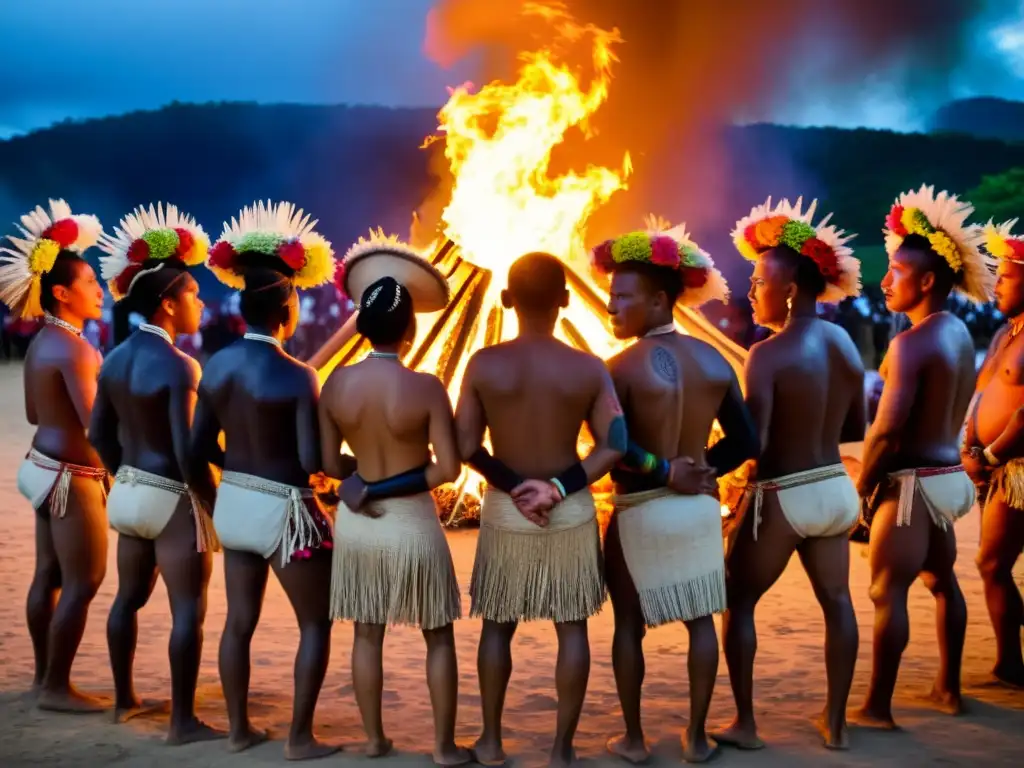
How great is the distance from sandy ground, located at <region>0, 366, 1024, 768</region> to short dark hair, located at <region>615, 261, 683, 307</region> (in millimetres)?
1791

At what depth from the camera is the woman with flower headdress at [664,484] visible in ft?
14.6

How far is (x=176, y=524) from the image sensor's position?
477cm

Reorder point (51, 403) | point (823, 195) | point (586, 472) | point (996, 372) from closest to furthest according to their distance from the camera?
point (586, 472) < point (51, 403) < point (996, 372) < point (823, 195)

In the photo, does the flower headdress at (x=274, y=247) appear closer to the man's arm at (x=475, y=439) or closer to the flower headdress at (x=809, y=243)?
the man's arm at (x=475, y=439)

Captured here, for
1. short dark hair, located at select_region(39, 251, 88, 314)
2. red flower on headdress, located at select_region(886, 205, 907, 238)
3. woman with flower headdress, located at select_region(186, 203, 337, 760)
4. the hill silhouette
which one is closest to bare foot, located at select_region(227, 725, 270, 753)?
woman with flower headdress, located at select_region(186, 203, 337, 760)

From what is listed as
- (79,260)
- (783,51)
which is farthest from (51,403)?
(783,51)

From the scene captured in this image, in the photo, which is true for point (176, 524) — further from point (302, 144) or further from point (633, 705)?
point (302, 144)

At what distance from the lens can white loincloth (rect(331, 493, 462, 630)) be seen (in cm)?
434

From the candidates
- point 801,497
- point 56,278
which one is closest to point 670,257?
point 801,497

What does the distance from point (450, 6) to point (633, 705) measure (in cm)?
2260

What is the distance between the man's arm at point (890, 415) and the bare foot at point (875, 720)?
2.95 feet

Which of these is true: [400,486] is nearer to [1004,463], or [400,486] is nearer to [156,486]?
Result: [156,486]

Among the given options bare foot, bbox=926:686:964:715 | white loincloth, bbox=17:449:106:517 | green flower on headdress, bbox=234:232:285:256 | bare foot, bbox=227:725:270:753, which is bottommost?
bare foot, bbox=227:725:270:753

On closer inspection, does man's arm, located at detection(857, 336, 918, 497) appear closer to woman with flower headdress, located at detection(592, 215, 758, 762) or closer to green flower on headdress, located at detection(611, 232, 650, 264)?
woman with flower headdress, located at detection(592, 215, 758, 762)
